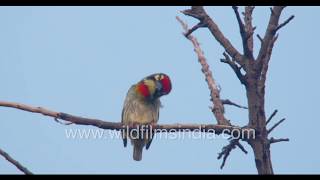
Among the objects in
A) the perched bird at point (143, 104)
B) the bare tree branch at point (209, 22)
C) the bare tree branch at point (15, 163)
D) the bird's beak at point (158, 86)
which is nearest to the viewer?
the bare tree branch at point (15, 163)

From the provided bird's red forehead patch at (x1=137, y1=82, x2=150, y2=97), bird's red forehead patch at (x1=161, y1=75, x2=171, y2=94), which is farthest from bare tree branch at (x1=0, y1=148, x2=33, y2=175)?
bird's red forehead patch at (x1=137, y1=82, x2=150, y2=97)

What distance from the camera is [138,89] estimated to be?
7266mm

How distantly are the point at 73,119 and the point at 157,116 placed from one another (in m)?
3.57

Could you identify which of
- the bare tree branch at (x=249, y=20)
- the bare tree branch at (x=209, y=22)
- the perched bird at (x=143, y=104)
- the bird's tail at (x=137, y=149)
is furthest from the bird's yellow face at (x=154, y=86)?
the bare tree branch at (x=209, y=22)

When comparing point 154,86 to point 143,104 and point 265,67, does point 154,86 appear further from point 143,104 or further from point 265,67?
point 265,67

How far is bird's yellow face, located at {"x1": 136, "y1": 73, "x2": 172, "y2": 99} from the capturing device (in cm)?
670

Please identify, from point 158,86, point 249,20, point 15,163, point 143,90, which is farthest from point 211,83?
point 15,163

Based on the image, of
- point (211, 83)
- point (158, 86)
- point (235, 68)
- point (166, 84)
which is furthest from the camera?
point (158, 86)

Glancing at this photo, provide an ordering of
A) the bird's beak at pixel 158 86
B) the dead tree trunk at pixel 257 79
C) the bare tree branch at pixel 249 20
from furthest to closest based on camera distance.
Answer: the bird's beak at pixel 158 86
the bare tree branch at pixel 249 20
the dead tree trunk at pixel 257 79

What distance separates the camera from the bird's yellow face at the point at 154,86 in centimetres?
670

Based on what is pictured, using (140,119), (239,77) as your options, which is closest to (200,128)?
(239,77)

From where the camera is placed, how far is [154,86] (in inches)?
277

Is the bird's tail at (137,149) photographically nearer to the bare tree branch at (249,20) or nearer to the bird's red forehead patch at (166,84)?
the bird's red forehead patch at (166,84)
